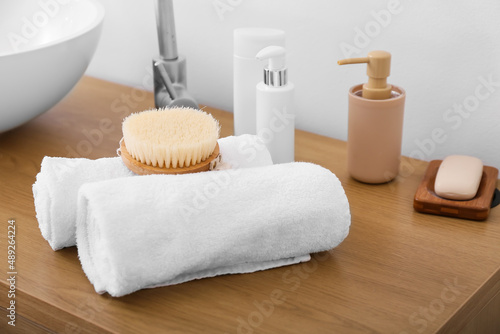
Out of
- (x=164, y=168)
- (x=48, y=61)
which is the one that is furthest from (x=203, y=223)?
(x=48, y=61)

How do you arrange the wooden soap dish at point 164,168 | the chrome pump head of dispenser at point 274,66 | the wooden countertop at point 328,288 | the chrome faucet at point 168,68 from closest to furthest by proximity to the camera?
the wooden countertop at point 328,288, the wooden soap dish at point 164,168, the chrome pump head of dispenser at point 274,66, the chrome faucet at point 168,68

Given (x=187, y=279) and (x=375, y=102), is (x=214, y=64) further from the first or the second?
(x=187, y=279)

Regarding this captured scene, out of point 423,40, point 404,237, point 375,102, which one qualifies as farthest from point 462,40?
point 404,237

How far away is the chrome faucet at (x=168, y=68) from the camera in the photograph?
0.98 m

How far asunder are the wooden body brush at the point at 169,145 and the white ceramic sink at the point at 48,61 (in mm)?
213

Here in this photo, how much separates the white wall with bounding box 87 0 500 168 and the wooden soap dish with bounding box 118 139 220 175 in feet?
1.06

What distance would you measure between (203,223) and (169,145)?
11 centimetres

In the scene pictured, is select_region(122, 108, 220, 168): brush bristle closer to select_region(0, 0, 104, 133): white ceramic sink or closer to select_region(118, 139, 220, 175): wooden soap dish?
select_region(118, 139, 220, 175): wooden soap dish

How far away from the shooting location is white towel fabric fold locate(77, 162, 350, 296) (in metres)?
0.59

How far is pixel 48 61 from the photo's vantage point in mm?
875

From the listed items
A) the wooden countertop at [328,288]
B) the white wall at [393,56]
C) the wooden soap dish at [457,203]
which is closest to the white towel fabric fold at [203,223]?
the wooden countertop at [328,288]

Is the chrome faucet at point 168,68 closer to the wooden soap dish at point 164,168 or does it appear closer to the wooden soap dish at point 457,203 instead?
the wooden soap dish at point 164,168

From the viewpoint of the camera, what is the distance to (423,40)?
0.86 meters

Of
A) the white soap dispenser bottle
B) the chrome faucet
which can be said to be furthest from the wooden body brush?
the chrome faucet
